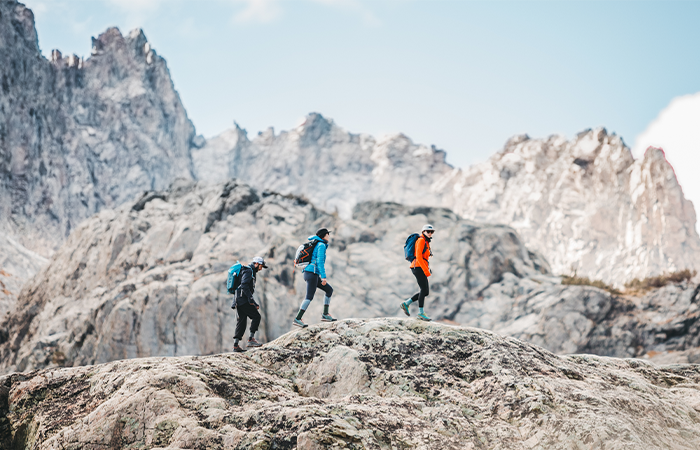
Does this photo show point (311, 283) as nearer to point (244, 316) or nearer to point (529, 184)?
point (244, 316)

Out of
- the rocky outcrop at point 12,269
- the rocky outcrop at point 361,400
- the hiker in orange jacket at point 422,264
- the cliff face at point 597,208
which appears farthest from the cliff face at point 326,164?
→ the rocky outcrop at point 361,400

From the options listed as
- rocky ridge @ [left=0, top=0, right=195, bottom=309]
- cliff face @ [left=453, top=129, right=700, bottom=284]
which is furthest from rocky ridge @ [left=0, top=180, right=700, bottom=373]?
cliff face @ [left=453, top=129, right=700, bottom=284]

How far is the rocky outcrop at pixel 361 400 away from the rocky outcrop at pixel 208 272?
22.2 m

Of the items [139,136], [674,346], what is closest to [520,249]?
[674,346]

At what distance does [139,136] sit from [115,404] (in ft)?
324

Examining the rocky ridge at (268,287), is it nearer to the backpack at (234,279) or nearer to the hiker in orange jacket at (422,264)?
the backpack at (234,279)

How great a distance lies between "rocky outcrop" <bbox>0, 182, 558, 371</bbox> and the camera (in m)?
32.6

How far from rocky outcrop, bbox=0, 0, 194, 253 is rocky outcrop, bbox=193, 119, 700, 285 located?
16.2 meters

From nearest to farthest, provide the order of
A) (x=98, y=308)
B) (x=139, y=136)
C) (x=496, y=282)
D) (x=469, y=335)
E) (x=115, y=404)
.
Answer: (x=115, y=404) < (x=469, y=335) < (x=98, y=308) < (x=496, y=282) < (x=139, y=136)

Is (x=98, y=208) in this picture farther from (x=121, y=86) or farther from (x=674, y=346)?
(x=674, y=346)

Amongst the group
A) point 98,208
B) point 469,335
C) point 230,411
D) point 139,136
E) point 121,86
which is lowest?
point 230,411

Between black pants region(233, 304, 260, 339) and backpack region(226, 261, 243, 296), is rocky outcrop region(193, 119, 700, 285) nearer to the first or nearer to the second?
black pants region(233, 304, 260, 339)

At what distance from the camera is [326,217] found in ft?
146

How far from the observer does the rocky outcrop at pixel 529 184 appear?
67.5 m
